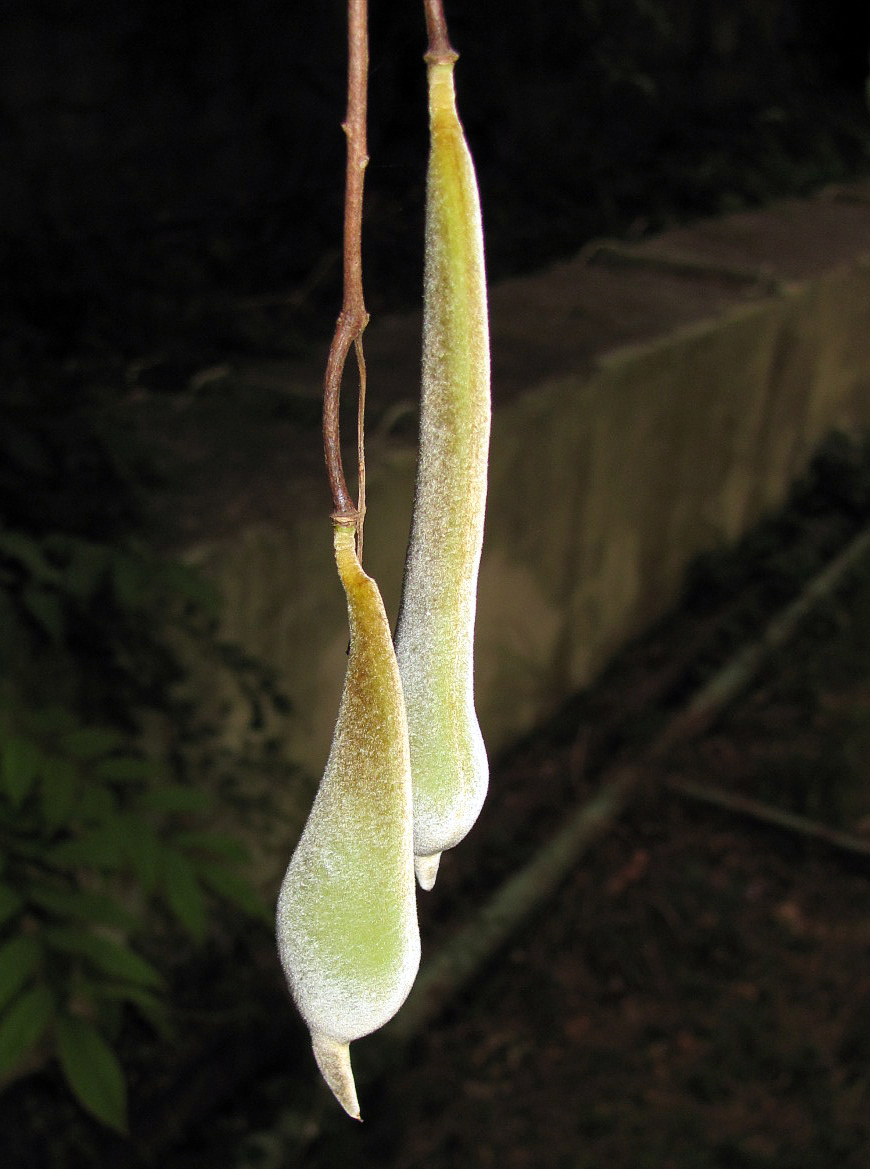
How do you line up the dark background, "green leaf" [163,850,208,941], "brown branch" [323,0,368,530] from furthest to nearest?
the dark background < "green leaf" [163,850,208,941] < "brown branch" [323,0,368,530]

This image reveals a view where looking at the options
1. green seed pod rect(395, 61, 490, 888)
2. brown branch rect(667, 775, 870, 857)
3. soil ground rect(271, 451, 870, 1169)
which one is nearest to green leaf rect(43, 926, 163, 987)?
soil ground rect(271, 451, 870, 1169)

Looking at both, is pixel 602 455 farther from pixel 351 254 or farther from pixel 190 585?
pixel 351 254

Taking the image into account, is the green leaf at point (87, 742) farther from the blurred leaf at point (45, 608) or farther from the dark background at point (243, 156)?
the dark background at point (243, 156)

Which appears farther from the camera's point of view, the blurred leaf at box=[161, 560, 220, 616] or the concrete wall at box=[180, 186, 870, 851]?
the concrete wall at box=[180, 186, 870, 851]

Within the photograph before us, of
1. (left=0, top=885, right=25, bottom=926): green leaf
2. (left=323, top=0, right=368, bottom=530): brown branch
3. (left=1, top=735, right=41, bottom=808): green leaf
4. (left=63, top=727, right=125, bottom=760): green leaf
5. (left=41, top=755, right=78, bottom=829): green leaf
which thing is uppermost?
(left=323, top=0, right=368, bottom=530): brown branch

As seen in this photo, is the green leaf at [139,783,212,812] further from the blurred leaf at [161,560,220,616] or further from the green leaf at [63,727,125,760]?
the blurred leaf at [161,560,220,616]
